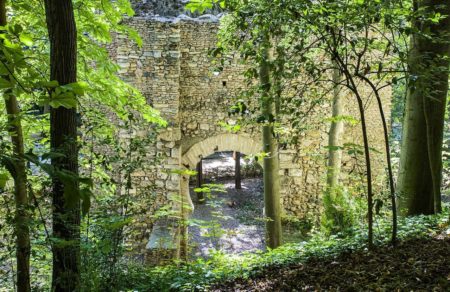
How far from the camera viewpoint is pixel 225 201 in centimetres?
1126

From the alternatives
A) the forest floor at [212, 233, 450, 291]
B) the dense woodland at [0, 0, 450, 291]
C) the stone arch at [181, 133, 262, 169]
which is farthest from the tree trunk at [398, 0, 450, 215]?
the stone arch at [181, 133, 262, 169]

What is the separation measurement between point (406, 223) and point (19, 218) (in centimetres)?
407

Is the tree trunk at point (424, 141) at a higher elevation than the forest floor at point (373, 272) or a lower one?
higher

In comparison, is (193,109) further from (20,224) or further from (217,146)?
(20,224)

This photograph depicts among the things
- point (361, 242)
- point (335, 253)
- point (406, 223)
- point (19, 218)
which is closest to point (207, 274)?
point (335, 253)

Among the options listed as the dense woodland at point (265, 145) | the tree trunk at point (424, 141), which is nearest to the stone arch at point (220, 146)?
the dense woodland at point (265, 145)

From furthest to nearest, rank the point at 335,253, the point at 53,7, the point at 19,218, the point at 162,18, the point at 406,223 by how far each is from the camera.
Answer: the point at 162,18 → the point at 406,223 → the point at 335,253 → the point at 53,7 → the point at 19,218

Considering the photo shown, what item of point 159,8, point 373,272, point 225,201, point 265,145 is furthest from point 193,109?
point 373,272

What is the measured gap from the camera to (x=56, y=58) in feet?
9.23

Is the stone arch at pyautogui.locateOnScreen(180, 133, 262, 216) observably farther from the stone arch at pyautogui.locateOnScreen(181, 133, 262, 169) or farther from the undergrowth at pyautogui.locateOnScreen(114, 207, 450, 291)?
the undergrowth at pyautogui.locateOnScreen(114, 207, 450, 291)

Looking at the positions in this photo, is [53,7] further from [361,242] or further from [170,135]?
[170,135]

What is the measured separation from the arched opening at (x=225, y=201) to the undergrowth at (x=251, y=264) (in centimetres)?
58

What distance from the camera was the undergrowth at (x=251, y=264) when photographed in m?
3.58

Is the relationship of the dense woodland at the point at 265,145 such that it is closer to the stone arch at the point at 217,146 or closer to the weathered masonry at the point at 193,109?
the weathered masonry at the point at 193,109
